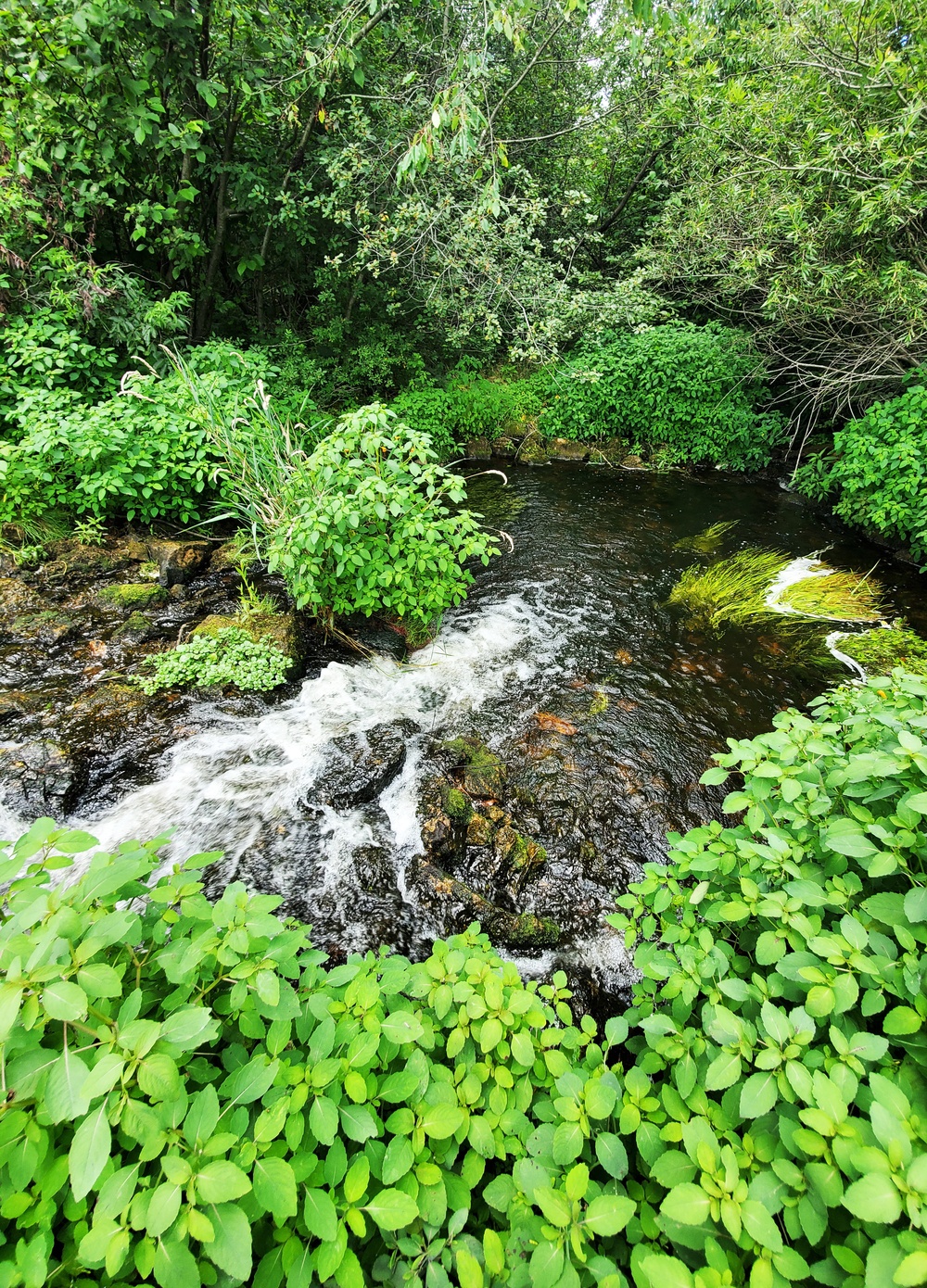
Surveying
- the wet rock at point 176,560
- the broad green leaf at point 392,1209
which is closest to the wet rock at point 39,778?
the wet rock at point 176,560

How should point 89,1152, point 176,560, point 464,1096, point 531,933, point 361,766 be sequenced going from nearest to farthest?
point 89,1152, point 464,1096, point 531,933, point 361,766, point 176,560

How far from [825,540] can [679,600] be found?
3.18m

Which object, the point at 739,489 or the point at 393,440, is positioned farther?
the point at 739,489

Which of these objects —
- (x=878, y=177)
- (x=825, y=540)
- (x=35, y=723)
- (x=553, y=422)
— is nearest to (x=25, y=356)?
(x=35, y=723)

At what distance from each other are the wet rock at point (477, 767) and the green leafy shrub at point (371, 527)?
111 cm

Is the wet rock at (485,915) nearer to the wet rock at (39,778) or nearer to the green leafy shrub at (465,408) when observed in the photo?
the wet rock at (39,778)

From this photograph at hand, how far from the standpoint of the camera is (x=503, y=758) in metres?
3.84

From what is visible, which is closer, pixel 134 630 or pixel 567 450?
pixel 134 630

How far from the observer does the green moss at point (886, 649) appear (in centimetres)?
464

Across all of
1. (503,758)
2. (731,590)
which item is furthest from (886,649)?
(503,758)

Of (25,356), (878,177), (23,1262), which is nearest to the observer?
(23,1262)

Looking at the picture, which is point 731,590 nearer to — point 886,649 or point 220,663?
point 886,649

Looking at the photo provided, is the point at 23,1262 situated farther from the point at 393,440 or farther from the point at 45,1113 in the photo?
the point at 393,440

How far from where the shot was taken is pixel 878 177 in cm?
554
